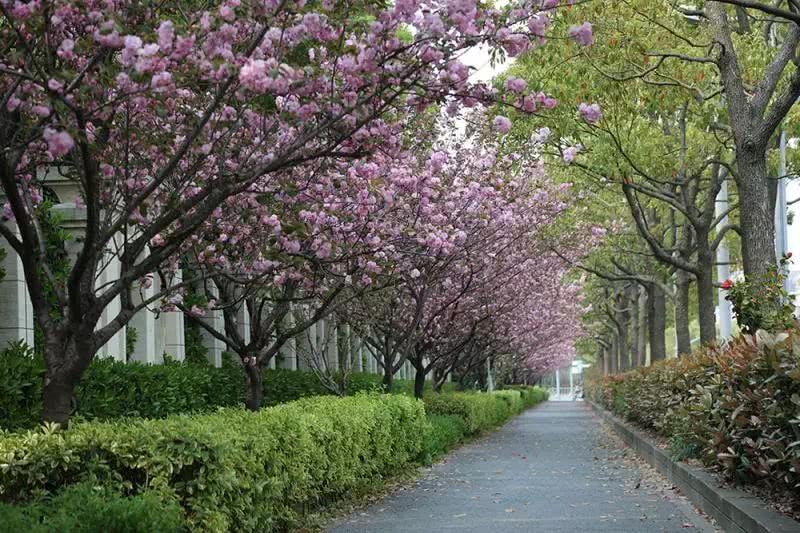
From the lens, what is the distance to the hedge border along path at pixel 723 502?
326 inches

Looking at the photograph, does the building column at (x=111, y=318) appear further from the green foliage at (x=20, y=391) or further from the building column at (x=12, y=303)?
the green foliage at (x=20, y=391)

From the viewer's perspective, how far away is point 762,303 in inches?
584

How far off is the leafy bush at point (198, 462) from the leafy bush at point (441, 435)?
8.03 m

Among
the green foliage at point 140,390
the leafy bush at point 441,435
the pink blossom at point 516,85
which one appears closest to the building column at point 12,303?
the green foliage at point 140,390

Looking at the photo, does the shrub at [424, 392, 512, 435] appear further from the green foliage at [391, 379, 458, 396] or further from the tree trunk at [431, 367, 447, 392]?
the tree trunk at [431, 367, 447, 392]

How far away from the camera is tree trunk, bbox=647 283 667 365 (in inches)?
1222

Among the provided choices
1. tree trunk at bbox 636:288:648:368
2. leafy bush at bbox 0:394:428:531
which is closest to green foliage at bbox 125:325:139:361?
leafy bush at bbox 0:394:428:531

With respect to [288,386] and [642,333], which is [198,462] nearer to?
[288,386]

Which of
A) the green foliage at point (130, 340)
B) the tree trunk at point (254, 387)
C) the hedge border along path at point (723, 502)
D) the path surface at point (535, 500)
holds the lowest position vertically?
the path surface at point (535, 500)

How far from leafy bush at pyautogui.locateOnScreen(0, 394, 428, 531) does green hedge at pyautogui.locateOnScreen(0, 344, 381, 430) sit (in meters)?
2.16

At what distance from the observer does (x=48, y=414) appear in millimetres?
8500

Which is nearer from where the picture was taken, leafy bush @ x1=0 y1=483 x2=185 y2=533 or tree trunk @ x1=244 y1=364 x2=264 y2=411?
leafy bush @ x1=0 y1=483 x2=185 y2=533

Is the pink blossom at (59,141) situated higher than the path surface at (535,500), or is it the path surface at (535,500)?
the pink blossom at (59,141)

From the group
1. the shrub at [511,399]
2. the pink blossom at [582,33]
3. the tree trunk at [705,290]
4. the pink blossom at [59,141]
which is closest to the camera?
the pink blossom at [59,141]
